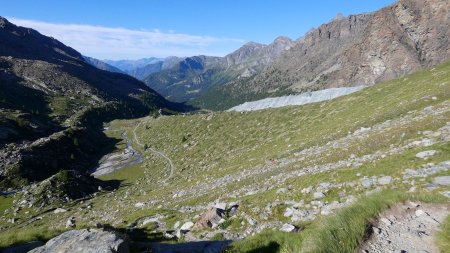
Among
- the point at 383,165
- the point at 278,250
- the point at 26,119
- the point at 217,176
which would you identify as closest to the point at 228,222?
the point at 278,250

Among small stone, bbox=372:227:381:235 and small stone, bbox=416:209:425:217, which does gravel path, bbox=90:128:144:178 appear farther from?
small stone, bbox=416:209:425:217

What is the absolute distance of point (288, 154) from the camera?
3975cm

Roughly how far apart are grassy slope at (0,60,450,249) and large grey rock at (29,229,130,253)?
4601 mm

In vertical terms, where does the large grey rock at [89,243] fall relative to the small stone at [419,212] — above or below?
below

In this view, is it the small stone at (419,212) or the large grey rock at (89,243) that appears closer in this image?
the small stone at (419,212)

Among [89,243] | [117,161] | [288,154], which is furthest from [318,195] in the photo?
[117,161]

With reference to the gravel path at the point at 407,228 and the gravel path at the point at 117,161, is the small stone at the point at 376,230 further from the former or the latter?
the gravel path at the point at 117,161

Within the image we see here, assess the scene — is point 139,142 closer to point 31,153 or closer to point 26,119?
point 31,153

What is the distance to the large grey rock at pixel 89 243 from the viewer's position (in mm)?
11445

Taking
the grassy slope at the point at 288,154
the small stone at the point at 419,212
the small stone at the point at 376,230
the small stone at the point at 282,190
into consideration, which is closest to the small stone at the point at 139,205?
the grassy slope at the point at 288,154

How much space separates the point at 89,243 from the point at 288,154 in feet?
100

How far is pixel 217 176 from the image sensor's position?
43312 mm

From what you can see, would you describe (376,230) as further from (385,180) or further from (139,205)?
(139,205)

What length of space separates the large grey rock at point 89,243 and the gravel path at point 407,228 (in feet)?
26.3
